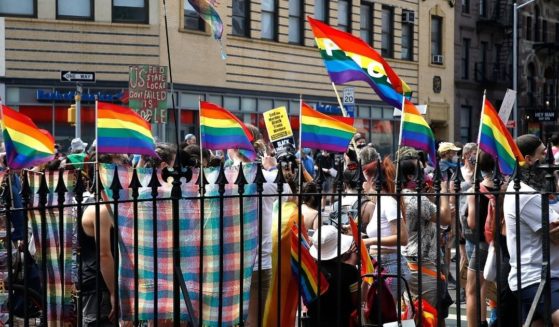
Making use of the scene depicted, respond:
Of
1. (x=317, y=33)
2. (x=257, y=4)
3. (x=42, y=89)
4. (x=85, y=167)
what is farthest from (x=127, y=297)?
(x=257, y=4)

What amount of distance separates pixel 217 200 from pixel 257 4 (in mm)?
26885

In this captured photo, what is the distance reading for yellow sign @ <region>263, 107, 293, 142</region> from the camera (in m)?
15.0

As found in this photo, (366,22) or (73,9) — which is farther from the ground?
(366,22)

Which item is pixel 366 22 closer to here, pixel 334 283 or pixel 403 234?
pixel 403 234

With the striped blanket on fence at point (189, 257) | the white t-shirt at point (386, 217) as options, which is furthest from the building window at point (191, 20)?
the striped blanket on fence at point (189, 257)

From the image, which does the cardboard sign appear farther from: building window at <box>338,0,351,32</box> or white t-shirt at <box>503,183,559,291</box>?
building window at <box>338,0,351,32</box>

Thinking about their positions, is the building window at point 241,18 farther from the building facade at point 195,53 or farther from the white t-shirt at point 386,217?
the white t-shirt at point 386,217

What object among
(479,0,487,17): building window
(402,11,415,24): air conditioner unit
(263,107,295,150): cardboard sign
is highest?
(479,0,487,17): building window

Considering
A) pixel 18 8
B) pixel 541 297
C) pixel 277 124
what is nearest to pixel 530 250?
pixel 541 297

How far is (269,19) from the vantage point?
1305 inches

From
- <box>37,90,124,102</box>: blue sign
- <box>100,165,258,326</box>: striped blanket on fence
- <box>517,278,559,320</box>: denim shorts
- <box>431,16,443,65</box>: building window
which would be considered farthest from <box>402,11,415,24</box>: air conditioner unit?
<box>100,165,258,326</box>: striped blanket on fence

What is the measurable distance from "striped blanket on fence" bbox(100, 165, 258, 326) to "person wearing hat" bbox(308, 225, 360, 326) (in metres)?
0.65

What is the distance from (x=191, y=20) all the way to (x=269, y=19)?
3967mm

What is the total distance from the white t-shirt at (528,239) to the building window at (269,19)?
2717 centimetres
